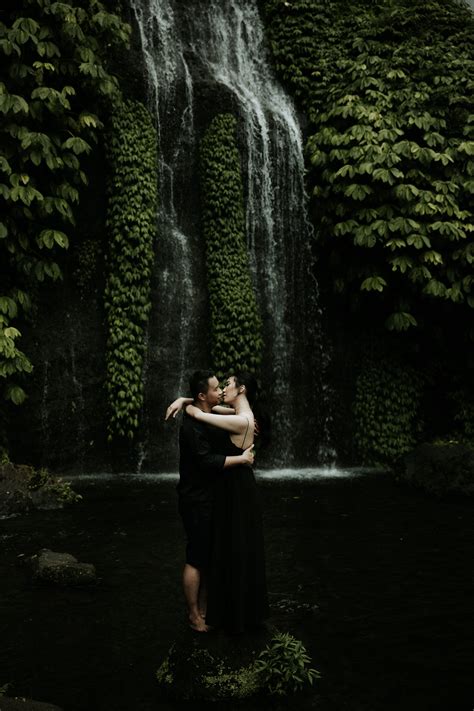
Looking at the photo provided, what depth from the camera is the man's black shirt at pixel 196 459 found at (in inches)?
182

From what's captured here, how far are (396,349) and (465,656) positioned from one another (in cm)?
957

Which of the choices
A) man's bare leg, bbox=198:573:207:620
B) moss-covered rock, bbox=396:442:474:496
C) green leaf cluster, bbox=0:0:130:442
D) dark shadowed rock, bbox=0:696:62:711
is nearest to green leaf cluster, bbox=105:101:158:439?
green leaf cluster, bbox=0:0:130:442

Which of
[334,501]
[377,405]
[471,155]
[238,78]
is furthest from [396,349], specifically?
[238,78]

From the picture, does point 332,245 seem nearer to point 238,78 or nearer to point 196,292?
point 196,292

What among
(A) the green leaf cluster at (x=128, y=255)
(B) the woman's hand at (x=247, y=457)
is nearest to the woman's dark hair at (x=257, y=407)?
(B) the woman's hand at (x=247, y=457)

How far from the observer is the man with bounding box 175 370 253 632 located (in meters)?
4.56

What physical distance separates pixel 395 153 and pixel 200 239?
3984 mm

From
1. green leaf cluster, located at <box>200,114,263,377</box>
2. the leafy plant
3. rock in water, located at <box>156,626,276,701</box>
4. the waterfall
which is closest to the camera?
rock in water, located at <box>156,626,276,701</box>

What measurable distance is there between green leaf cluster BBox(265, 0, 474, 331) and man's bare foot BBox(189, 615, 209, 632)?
29.3 feet

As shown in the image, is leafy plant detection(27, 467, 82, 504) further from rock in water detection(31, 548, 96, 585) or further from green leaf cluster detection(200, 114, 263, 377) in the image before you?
green leaf cluster detection(200, 114, 263, 377)

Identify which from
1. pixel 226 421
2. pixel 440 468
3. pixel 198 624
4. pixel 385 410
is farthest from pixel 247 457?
pixel 385 410

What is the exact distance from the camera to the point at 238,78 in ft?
50.2

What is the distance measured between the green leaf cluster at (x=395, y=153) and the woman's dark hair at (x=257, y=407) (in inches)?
318

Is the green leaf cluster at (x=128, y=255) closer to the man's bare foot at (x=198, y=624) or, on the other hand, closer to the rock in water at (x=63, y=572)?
the rock in water at (x=63, y=572)
